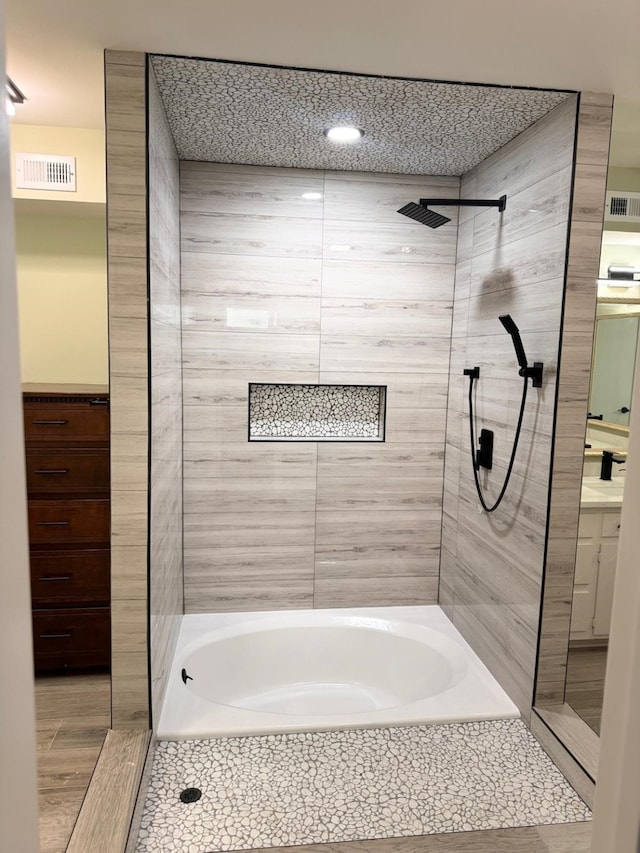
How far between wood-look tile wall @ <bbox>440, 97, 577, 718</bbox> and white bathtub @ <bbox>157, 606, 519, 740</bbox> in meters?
0.17

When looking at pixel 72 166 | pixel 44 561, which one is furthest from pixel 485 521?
pixel 72 166

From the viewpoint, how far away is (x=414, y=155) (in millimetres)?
2979

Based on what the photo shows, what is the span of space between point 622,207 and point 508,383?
87cm

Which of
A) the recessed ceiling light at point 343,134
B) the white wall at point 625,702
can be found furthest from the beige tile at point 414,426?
the white wall at point 625,702

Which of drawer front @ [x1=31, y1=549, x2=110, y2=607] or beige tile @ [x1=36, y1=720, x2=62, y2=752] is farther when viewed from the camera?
drawer front @ [x1=31, y1=549, x2=110, y2=607]

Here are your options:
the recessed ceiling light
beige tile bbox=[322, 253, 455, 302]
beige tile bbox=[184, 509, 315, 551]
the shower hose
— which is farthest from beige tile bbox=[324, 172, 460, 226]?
beige tile bbox=[184, 509, 315, 551]

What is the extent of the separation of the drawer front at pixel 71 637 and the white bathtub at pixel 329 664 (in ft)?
1.35

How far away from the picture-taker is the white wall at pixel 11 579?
46 centimetres

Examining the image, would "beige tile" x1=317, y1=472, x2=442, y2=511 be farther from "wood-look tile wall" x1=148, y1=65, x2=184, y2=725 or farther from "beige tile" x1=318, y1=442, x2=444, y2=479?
"wood-look tile wall" x1=148, y1=65, x2=184, y2=725

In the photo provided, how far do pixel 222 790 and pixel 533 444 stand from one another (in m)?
1.79

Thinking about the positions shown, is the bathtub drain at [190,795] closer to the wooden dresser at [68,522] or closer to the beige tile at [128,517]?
the beige tile at [128,517]

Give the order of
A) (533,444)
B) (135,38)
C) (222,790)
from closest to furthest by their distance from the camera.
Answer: (135,38)
(222,790)
(533,444)

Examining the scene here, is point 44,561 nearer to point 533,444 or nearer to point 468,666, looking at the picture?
point 468,666

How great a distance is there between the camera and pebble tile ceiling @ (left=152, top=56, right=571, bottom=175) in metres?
2.20
